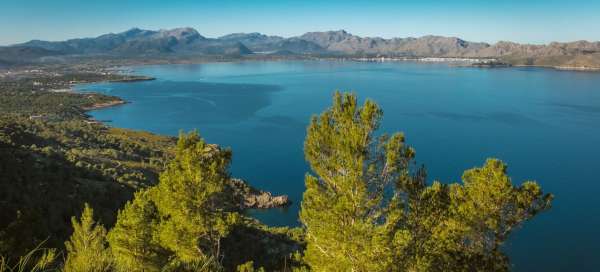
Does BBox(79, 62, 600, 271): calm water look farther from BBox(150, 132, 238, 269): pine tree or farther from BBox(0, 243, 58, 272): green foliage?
BBox(0, 243, 58, 272): green foliage

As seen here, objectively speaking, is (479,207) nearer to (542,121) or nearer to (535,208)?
(535,208)

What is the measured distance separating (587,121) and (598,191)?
60266mm

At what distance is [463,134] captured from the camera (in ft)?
348

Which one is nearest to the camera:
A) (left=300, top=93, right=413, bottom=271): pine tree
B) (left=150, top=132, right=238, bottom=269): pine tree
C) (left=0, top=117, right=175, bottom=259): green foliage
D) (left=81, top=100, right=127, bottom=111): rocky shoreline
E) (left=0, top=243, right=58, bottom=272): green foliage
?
(left=0, top=243, right=58, bottom=272): green foliage

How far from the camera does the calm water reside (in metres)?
58.6

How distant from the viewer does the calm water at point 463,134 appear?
58.6 meters

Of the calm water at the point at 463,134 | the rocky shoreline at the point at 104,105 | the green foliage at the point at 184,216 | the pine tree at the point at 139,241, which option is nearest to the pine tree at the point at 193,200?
the green foliage at the point at 184,216

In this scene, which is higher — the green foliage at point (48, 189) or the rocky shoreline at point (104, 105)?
the green foliage at point (48, 189)

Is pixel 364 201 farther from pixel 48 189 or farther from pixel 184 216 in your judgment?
pixel 48 189

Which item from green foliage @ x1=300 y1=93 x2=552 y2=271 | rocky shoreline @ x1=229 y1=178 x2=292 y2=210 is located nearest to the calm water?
rocky shoreline @ x1=229 y1=178 x2=292 y2=210

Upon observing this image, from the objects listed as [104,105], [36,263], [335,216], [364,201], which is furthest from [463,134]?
[104,105]

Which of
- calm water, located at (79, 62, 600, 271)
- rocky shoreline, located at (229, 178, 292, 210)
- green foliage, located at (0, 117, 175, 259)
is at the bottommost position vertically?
rocky shoreline, located at (229, 178, 292, 210)

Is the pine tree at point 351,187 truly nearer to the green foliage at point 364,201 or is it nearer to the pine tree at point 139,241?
the green foliage at point 364,201

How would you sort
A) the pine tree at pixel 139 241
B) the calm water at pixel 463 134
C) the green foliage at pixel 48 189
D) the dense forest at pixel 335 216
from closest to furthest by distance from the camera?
the dense forest at pixel 335 216 < the green foliage at pixel 48 189 < the pine tree at pixel 139 241 < the calm water at pixel 463 134
